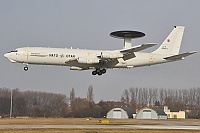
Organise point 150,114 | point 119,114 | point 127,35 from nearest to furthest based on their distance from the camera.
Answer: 1. point 127,35
2. point 150,114
3. point 119,114

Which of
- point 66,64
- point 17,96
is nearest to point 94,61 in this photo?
point 66,64

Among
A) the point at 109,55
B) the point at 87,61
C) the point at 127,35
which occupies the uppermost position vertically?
the point at 127,35

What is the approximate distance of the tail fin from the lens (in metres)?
63.8

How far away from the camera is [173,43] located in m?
65.1

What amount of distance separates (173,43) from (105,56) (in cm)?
1529

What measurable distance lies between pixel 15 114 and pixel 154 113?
62.4 meters

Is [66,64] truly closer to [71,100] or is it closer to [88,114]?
[88,114]

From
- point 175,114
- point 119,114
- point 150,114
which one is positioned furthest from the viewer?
point 175,114

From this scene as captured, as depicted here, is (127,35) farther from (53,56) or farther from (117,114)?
(117,114)

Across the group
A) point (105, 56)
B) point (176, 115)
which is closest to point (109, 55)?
point (105, 56)

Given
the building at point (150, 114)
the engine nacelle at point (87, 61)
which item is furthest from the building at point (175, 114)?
the engine nacelle at point (87, 61)

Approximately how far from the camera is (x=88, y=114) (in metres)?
157

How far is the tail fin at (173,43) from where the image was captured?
209 feet

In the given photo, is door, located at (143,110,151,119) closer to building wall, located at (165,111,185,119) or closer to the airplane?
building wall, located at (165,111,185,119)
